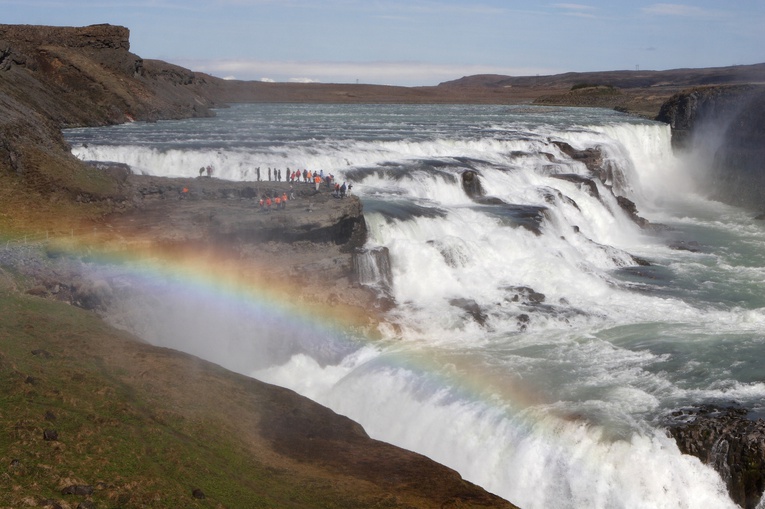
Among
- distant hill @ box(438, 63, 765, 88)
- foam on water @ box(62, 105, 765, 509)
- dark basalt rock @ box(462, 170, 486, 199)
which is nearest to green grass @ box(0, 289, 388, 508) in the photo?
foam on water @ box(62, 105, 765, 509)

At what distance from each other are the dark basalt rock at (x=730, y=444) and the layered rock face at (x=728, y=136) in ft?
108

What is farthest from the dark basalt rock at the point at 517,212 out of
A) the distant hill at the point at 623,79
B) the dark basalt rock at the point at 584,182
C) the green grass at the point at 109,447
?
the distant hill at the point at 623,79

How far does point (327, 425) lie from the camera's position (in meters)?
15.4

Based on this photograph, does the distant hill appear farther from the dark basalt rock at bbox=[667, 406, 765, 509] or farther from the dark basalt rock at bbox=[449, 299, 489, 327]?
the dark basalt rock at bbox=[667, 406, 765, 509]

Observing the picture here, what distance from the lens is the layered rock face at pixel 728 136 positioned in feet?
155

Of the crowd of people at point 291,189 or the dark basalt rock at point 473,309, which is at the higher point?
the crowd of people at point 291,189

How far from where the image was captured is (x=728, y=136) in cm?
5125

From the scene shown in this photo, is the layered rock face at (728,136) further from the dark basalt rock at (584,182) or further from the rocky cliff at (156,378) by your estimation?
the rocky cliff at (156,378)

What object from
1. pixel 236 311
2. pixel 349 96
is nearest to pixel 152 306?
pixel 236 311

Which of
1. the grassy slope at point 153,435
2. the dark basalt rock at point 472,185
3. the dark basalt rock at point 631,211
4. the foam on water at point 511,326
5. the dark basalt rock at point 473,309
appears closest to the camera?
the grassy slope at point 153,435

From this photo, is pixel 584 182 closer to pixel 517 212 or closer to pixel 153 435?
pixel 517 212

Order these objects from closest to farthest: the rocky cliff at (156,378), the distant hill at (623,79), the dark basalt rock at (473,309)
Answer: the rocky cliff at (156,378), the dark basalt rock at (473,309), the distant hill at (623,79)

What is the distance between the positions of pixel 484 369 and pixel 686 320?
736 cm

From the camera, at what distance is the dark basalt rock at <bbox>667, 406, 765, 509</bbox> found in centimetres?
1415
